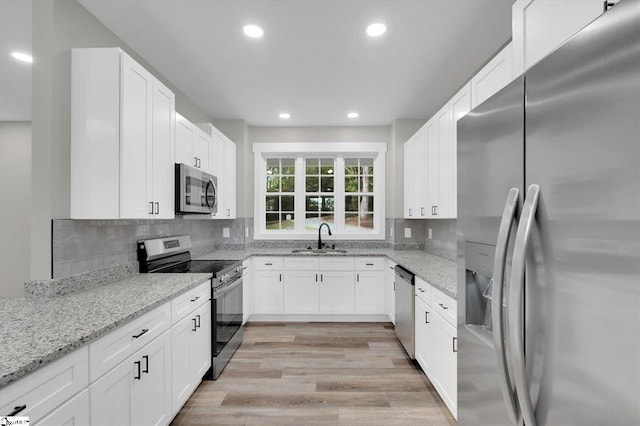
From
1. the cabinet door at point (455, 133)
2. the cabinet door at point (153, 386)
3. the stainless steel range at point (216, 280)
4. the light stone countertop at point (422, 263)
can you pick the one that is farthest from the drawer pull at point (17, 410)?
the cabinet door at point (455, 133)

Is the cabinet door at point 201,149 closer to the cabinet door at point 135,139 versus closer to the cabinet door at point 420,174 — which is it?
the cabinet door at point 135,139

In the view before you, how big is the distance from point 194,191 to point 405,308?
2.27 m

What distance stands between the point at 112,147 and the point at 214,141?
5.63ft

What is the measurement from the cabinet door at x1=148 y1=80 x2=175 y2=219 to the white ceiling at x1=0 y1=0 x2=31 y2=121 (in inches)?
33.5

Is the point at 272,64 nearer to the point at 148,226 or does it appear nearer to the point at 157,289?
the point at 148,226

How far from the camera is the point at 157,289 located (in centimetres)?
202

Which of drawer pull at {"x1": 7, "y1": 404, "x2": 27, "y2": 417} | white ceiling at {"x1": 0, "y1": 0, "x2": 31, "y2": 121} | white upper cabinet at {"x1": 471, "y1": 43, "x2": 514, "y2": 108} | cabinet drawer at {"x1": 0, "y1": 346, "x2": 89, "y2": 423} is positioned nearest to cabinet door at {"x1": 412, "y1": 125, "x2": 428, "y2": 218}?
white upper cabinet at {"x1": 471, "y1": 43, "x2": 514, "y2": 108}

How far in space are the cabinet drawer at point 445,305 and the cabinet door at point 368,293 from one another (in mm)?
1745

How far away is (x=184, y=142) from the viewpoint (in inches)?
111

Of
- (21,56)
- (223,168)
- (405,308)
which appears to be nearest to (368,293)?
(405,308)

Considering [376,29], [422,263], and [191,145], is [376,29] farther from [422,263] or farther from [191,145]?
[422,263]

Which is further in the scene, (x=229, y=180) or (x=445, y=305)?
(x=229, y=180)

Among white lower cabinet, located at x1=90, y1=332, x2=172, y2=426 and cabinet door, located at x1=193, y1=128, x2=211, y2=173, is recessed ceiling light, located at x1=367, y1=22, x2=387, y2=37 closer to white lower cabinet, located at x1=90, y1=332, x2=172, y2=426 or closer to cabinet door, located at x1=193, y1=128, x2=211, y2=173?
cabinet door, located at x1=193, y1=128, x2=211, y2=173

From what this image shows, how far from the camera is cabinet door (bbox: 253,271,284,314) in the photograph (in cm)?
412
